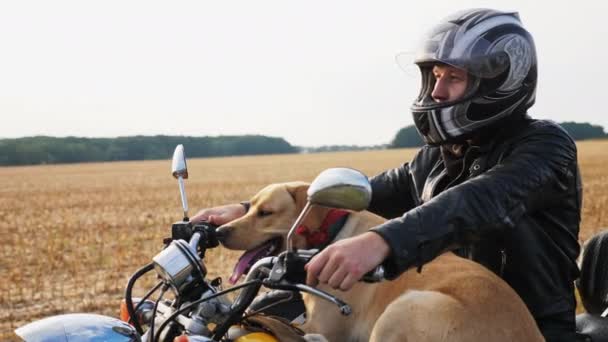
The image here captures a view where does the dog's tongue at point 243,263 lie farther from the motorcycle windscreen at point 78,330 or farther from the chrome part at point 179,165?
the motorcycle windscreen at point 78,330

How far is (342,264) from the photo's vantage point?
2.32 m

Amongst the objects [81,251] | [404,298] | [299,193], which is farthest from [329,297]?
[81,251]

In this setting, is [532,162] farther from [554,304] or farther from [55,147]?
[55,147]

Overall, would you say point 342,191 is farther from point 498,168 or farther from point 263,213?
point 263,213

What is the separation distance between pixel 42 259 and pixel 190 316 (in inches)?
457

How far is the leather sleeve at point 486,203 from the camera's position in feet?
8.38

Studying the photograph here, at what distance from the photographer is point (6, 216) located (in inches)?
947

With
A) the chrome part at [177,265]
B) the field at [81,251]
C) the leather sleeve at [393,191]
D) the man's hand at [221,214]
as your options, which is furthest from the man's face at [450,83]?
the field at [81,251]

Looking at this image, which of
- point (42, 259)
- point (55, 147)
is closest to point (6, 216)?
point (42, 259)

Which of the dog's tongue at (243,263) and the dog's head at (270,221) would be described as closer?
the dog's tongue at (243,263)

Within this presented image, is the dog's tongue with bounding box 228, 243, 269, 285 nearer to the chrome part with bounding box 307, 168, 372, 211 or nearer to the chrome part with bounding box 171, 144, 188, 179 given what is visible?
the chrome part with bounding box 171, 144, 188, 179

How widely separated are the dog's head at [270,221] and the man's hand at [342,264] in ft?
5.01

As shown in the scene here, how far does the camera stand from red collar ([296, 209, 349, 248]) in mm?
3891

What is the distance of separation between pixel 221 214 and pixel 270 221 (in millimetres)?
345
